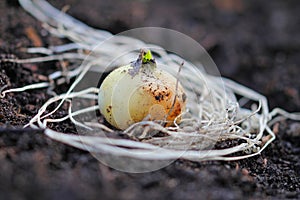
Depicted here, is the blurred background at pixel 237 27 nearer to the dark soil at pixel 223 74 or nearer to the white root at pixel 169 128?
the dark soil at pixel 223 74

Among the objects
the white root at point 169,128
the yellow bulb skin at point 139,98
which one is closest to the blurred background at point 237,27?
the white root at point 169,128

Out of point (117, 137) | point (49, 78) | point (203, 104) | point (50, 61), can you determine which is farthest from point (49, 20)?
point (117, 137)

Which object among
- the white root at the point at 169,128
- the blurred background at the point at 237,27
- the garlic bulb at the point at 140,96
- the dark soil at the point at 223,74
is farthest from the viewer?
the blurred background at the point at 237,27

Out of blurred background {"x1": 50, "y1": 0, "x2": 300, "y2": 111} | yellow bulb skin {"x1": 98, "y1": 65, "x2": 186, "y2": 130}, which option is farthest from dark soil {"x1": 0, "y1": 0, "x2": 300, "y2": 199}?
yellow bulb skin {"x1": 98, "y1": 65, "x2": 186, "y2": 130}

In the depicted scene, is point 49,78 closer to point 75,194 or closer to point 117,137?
point 117,137

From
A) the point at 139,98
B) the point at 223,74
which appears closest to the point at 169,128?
the point at 139,98

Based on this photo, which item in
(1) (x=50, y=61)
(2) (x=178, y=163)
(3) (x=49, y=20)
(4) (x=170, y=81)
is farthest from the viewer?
(3) (x=49, y=20)
